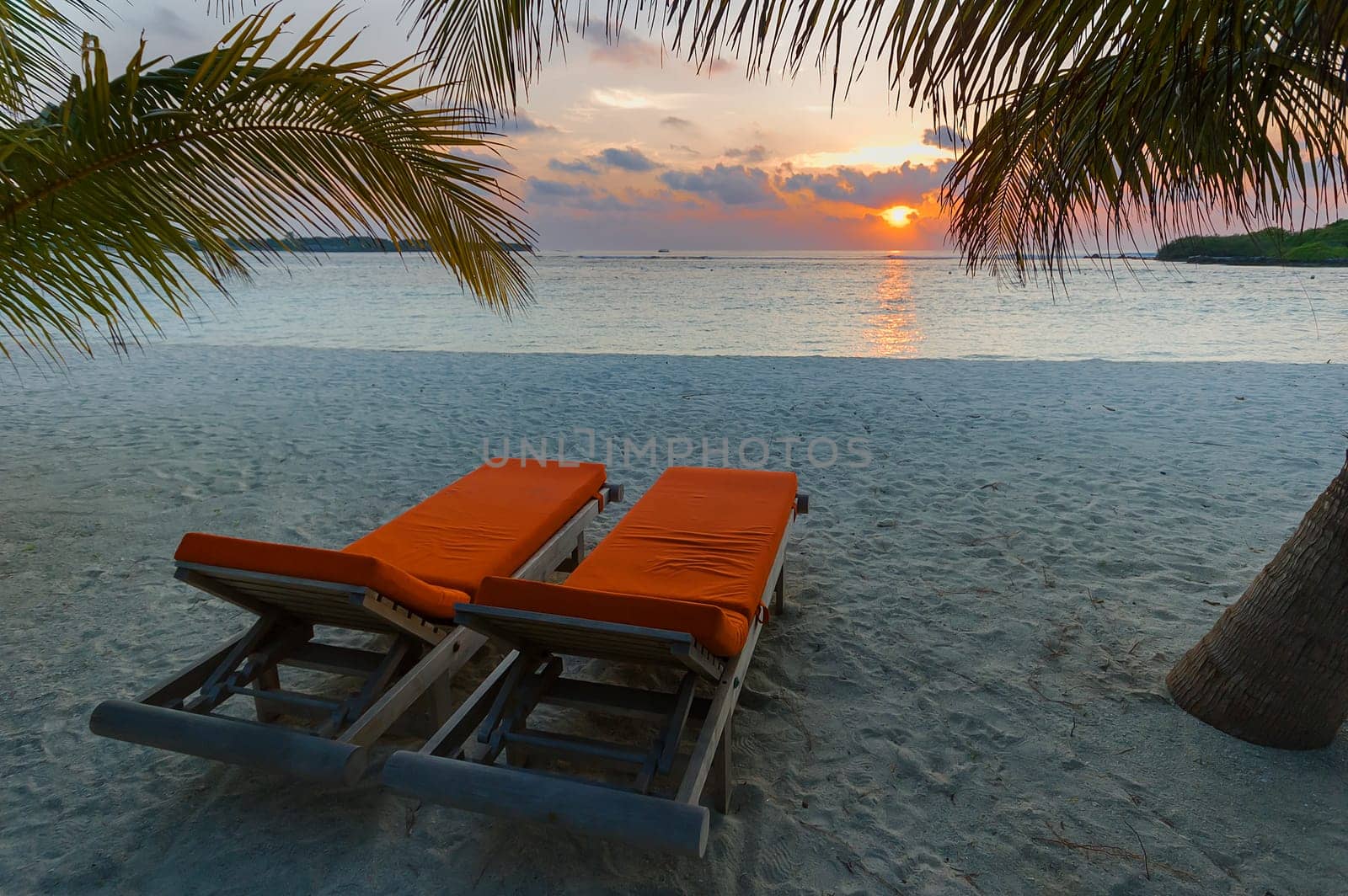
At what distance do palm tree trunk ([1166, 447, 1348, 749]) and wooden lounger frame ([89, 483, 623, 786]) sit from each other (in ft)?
7.58

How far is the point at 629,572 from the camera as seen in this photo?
8.81 feet

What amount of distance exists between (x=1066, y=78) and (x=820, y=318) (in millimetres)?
21605

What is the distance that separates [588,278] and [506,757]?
134ft

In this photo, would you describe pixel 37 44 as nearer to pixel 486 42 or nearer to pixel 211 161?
pixel 211 161

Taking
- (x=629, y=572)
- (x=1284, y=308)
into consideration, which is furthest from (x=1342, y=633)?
(x=1284, y=308)

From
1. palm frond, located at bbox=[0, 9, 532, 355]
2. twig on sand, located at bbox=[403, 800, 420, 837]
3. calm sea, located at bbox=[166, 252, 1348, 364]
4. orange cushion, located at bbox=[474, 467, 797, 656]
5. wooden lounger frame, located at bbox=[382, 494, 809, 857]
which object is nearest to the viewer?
wooden lounger frame, located at bbox=[382, 494, 809, 857]

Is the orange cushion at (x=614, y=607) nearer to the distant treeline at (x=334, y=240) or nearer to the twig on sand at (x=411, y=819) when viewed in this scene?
the twig on sand at (x=411, y=819)

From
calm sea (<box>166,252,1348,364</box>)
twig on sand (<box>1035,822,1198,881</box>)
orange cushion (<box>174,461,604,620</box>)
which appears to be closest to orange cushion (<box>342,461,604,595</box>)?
orange cushion (<box>174,461,604,620</box>)

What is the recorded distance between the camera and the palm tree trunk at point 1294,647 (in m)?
2.23

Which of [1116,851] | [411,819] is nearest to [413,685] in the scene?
[411,819]

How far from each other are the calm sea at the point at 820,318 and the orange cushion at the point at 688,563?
4.85 metres

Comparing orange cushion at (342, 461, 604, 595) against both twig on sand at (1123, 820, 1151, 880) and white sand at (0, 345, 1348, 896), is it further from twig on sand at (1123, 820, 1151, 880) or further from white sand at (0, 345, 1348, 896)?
twig on sand at (1123, 820, 1151, 880)

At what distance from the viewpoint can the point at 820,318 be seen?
2281cm

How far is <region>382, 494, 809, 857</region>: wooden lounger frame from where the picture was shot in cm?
171
